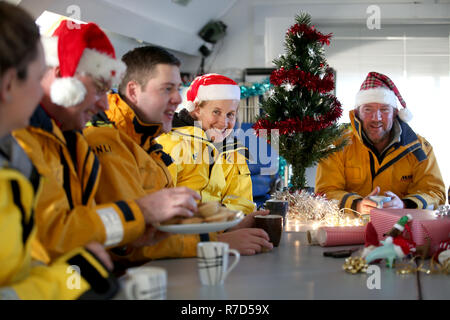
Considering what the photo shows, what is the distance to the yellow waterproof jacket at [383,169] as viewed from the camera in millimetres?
2896

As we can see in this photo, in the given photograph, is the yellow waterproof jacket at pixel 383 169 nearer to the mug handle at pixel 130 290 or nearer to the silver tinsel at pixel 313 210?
the silver tinsel at pixel 313 210

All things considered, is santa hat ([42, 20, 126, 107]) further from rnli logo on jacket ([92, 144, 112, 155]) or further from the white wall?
the white wall

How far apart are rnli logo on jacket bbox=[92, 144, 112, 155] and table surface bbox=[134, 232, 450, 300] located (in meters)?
0.38

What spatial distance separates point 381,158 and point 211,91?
110 cm

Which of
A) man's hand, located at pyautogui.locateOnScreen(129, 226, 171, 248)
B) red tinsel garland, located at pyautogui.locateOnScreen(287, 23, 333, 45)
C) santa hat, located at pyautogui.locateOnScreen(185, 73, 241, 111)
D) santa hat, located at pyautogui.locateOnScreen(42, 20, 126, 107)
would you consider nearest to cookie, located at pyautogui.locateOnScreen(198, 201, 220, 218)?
man's hand, located at pyautogui.locateOnScreen(129, 226, 171, 248)

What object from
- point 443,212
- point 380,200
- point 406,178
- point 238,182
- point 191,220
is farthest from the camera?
point 406,178

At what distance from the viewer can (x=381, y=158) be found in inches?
117

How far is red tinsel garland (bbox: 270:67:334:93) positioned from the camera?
2.70 meters

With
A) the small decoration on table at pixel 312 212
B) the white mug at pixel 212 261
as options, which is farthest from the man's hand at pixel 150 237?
the small decoration on table at pixel 312 212

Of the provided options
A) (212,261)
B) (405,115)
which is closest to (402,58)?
(405,115)

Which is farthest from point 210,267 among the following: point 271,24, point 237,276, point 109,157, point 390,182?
point 271,24

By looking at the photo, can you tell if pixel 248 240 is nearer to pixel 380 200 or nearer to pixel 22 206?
pixel 22 206

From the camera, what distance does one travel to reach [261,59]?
766cm

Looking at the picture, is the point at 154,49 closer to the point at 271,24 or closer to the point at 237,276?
the point at 237,276
